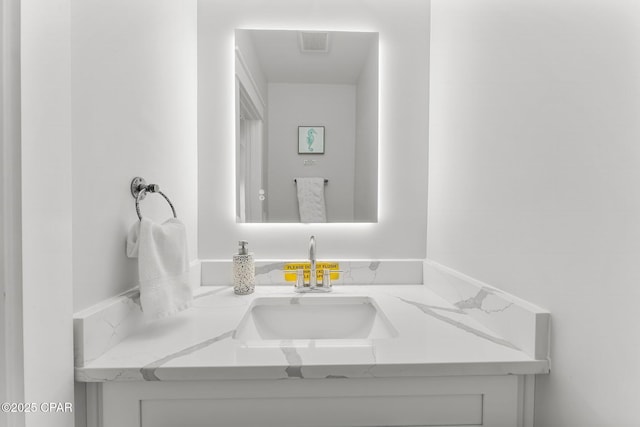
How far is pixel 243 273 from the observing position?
1.23 m

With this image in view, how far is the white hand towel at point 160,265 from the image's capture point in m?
0.84

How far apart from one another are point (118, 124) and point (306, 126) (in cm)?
73

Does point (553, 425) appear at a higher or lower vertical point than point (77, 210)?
lower

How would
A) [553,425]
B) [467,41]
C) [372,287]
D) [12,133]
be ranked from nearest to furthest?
[12,133] < [553,425] < [467,41] < [372,287]

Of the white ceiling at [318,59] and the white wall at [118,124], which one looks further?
the white ceiling at [318,59]

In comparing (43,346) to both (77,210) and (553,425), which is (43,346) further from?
(553,425)

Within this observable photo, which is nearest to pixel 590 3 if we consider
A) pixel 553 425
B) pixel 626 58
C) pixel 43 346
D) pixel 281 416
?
pixel 626 58

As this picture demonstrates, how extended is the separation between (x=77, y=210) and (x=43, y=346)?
260mm

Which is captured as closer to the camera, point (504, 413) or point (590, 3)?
point (590, 3)

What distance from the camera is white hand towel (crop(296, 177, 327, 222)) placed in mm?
1393

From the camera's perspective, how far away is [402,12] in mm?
1388

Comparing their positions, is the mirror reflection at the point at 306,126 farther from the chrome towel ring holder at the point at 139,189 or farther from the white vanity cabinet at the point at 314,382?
the white vanity cabinet at the point at 314,382

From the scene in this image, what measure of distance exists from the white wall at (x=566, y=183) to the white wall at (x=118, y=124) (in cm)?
95

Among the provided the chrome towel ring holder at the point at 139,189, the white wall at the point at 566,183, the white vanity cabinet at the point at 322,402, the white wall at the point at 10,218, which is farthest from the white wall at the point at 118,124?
the white wall at the point at 566,183
